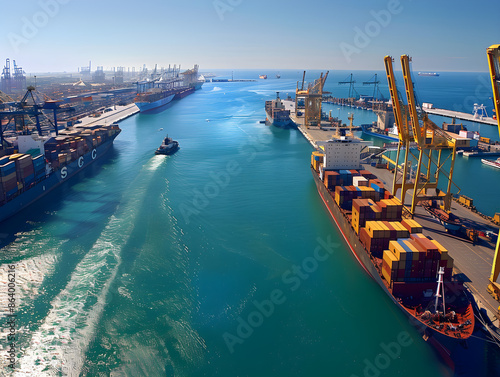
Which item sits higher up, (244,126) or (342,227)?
(244,126)

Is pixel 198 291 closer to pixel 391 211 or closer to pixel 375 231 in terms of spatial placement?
pixel 375 231

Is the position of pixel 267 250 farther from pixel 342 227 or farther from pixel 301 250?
pixel 342 227

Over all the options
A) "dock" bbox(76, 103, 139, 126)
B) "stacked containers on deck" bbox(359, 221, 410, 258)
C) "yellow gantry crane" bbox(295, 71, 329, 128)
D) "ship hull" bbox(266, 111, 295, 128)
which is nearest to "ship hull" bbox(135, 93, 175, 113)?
"dock" bbox(76, 103, 139, 126)

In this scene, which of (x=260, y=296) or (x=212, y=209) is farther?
(x=212, y=209)

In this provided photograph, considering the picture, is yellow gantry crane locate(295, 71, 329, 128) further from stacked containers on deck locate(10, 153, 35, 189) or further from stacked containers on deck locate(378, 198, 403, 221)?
stacked containers on deck locate(10, 153, 35, 189)

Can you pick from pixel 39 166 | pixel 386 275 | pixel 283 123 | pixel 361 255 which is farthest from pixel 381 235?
pixel 283 123

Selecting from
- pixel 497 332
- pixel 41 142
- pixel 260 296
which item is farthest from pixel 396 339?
pixel 41 142
